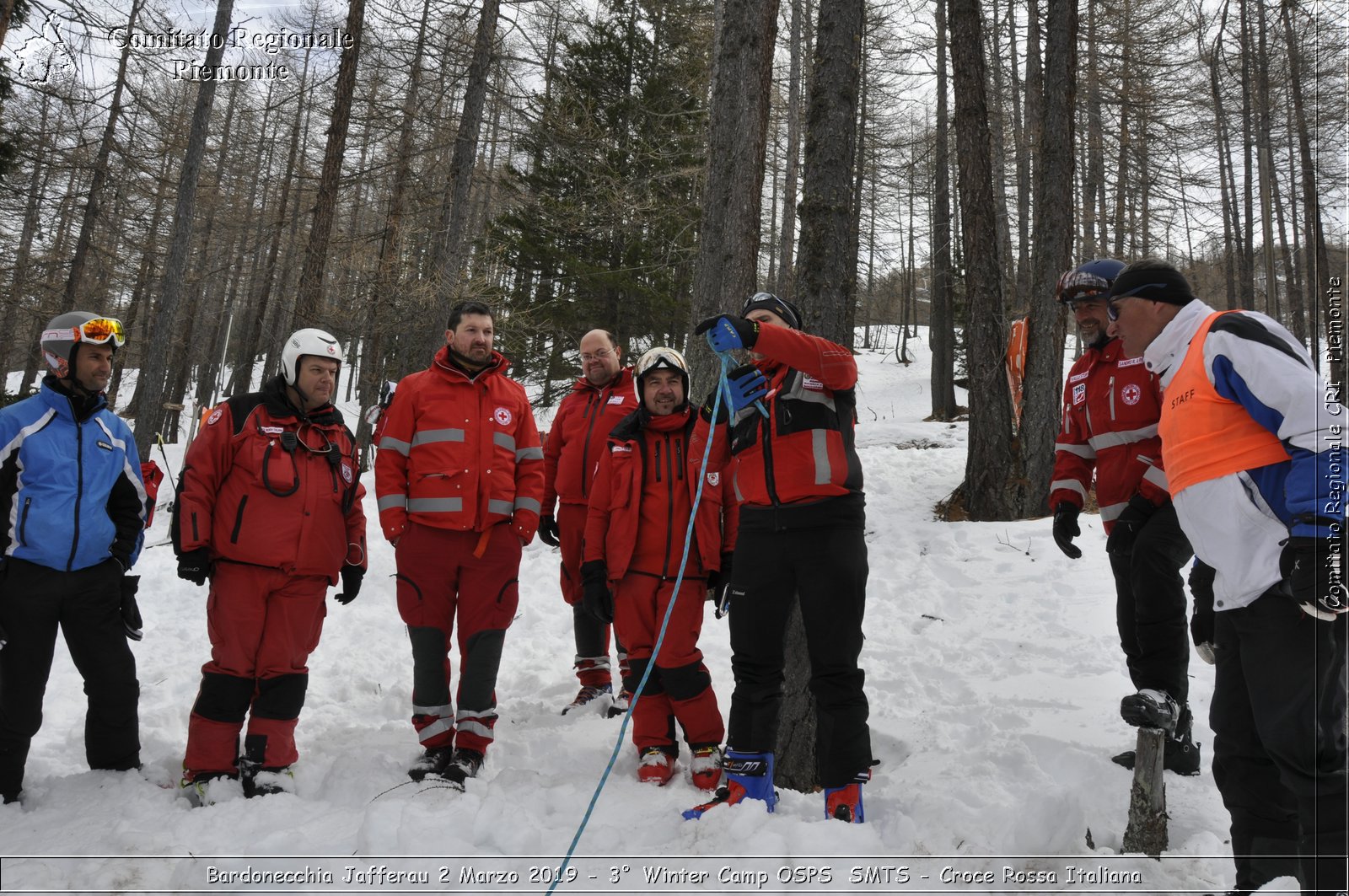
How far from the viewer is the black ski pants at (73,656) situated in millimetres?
3709

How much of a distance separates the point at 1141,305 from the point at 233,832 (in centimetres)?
406

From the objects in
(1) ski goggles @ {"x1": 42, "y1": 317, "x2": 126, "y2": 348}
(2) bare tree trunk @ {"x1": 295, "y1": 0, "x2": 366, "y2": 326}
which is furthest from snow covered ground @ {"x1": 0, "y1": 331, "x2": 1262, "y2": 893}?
(2) bare tree trunk @ {"x1": 295, "y1": 0, "x2": 366, "y2": 326}

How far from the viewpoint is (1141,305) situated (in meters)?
2.90

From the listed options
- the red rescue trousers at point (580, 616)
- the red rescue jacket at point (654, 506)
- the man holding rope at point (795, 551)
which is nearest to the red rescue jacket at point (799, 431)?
the man holding rope at point (795, 551)

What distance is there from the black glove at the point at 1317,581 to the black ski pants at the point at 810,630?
5.04 feet

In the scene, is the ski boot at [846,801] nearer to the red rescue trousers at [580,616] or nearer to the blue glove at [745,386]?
the blue glove at [745,386]

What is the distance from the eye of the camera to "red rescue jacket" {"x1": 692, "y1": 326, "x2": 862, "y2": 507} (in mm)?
3488

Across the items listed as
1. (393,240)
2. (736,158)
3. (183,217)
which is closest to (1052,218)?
(736,158)

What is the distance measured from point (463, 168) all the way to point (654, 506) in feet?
34.2

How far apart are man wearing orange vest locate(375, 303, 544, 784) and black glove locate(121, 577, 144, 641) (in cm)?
125

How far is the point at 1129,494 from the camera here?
3998 millimetres

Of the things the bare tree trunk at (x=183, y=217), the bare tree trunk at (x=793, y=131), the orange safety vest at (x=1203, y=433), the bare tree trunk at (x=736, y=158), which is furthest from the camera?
the bare tree trunk at (x=793, y=131)

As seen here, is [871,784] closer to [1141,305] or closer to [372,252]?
[1141,305]

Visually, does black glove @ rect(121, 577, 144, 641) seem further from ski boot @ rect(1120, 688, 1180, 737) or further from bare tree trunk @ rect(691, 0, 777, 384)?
ski boot @ rect(1120, 688, 1180, 737)
